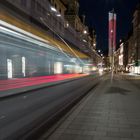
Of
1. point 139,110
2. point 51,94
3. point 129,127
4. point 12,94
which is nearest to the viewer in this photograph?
point 129,127

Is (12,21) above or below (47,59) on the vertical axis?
above

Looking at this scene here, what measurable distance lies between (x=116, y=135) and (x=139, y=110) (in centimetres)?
408

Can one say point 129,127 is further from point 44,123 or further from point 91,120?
point 44,123

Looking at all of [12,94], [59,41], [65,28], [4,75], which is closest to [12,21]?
[4,75]

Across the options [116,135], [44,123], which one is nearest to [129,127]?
[116,135]

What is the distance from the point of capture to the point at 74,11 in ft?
263

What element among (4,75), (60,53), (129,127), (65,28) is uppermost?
(65,28)

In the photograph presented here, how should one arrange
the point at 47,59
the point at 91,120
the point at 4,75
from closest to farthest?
the point at 4,75
the point at 91,120
the point at 47,59

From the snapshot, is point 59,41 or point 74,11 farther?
point 74,11

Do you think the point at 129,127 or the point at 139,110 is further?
the point at 139,110

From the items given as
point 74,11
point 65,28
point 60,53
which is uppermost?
point 74,11

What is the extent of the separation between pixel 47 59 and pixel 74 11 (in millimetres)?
69654

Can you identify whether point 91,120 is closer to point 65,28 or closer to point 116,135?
point 116,135

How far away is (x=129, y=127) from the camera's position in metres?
7.48
